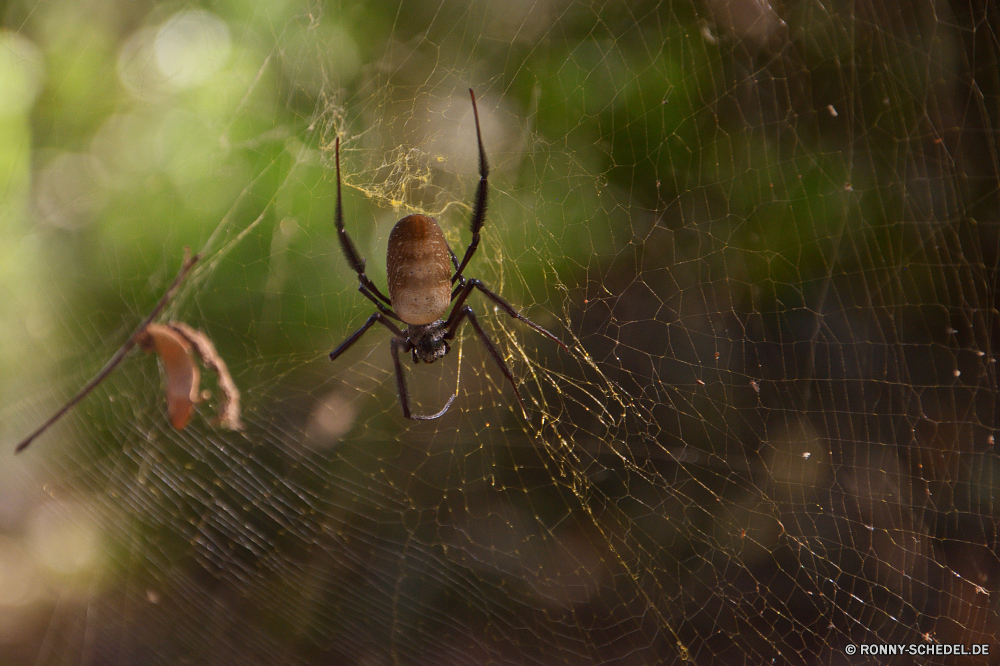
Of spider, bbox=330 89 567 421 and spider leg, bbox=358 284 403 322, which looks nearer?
spider, bbox=330 89 567 421

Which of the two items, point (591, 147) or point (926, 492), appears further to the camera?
point (591, 147)

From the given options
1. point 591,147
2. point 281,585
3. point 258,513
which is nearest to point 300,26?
point 591,147

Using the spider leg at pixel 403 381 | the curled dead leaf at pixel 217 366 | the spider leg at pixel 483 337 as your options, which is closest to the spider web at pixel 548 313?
the spider leg at pixel 483 337

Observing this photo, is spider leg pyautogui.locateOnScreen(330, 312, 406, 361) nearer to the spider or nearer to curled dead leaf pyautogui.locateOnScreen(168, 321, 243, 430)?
the spider

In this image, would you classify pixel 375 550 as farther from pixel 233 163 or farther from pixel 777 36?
pixel 777 36

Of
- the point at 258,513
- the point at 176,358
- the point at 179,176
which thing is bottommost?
the point at 258,513

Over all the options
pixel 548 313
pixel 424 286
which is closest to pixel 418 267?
pixel 424 286

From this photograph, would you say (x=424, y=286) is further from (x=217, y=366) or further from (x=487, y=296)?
(x=217, y=366)

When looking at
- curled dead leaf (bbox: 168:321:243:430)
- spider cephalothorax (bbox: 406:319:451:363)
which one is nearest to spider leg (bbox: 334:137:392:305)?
spider cephalothorax (bbox: 406:319:451:363)

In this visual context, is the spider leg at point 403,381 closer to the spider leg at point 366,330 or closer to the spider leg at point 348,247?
the spider leg at point 366,330
